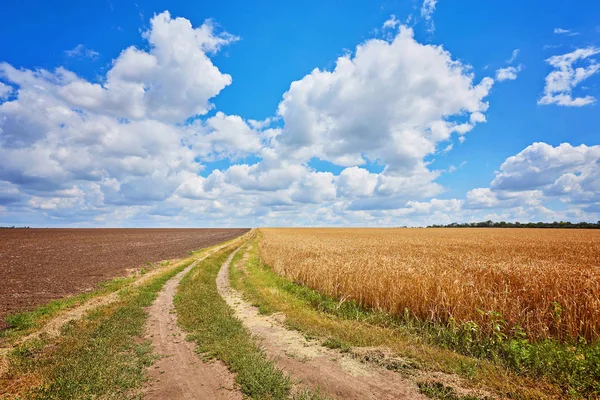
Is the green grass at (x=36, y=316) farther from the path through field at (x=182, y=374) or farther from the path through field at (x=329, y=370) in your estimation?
the path through field at (x=329, y=370)

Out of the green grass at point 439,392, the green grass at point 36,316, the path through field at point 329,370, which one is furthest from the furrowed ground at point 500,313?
the green grass at point 36,316

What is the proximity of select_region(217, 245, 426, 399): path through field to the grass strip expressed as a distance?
578 millimetres

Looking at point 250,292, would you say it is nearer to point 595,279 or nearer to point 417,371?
point 417,371

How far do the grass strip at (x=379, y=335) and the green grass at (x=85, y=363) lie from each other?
5.03m

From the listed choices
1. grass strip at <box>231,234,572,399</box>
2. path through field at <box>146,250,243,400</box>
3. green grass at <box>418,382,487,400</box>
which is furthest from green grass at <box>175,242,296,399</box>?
green grass at <box>418,382,487,400</box>

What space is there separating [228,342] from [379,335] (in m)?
4.64

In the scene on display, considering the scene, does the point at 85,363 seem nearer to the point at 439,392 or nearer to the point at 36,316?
the point at 36,316

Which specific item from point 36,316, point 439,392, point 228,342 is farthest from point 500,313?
point 36,316

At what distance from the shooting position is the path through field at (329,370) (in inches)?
244

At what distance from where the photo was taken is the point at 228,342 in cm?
869

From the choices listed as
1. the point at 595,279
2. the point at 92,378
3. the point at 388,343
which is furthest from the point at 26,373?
the point at 595,279

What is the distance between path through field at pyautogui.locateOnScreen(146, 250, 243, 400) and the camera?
6188 millimetres

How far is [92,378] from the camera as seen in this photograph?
21.7 ft

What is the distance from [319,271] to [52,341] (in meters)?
11.2
